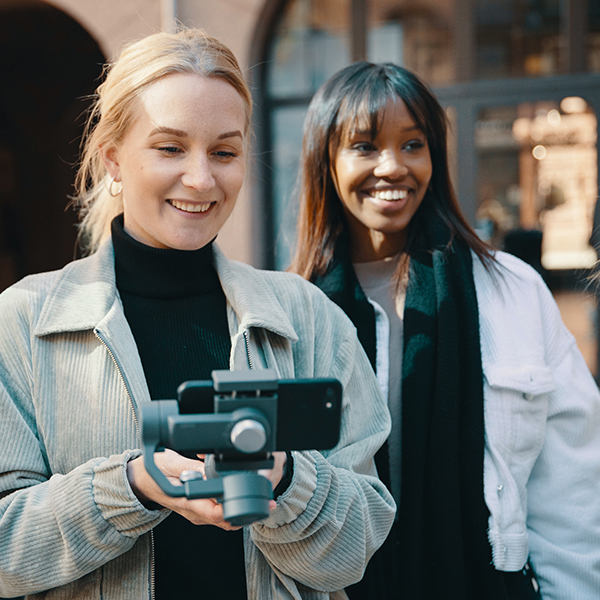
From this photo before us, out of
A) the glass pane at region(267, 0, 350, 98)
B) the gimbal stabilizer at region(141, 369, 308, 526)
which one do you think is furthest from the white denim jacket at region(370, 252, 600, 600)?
the glass pane at region(267, 0, 350, 98)

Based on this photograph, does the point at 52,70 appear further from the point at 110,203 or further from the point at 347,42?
the point at 110,203

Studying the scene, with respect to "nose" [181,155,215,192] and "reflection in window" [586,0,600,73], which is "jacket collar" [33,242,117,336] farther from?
"reflection in window" [586,0,600,73]

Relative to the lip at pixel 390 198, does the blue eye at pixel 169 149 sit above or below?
above

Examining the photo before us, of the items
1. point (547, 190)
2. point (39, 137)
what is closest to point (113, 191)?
point (547, 190)

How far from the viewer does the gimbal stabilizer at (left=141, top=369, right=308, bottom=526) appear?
0.98 m

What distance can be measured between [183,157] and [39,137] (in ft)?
24.6

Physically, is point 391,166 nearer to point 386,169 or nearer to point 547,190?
point 386,169

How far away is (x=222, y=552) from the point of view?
58.1 inches

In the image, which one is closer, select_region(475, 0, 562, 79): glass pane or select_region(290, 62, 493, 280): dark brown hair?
select_region(290, 62, 493, 280): dark brown hair

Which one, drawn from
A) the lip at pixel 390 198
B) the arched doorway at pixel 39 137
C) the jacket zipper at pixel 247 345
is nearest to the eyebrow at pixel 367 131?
the lip at pixel 390 198

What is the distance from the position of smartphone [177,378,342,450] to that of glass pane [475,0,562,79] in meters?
4.86

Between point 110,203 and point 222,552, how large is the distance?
35.4 inches

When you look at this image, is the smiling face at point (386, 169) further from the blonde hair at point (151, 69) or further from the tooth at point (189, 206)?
the tooth at point (189, 206)

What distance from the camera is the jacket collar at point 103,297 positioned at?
1.48 m
